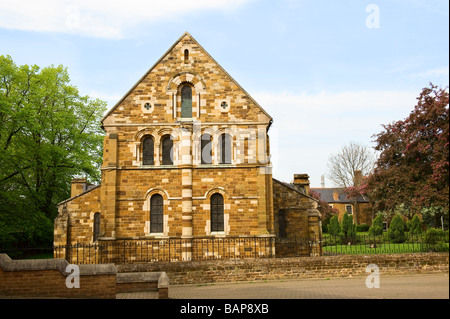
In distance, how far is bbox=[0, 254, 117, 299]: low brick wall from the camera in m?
12.4

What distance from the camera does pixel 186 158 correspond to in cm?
2078

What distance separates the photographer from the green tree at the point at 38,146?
27.4 m

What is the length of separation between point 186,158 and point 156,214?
3.20 metres

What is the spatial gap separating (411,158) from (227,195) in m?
8.63

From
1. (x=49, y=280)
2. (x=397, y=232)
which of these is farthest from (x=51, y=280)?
(x=397, y=232)

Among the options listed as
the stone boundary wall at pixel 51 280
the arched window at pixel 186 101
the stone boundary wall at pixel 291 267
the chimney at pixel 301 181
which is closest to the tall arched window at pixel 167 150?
the arched window at pixel 186 101

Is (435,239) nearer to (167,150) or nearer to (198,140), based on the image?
(198,140)

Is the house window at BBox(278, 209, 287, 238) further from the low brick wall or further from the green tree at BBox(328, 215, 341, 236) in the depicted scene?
the green tree at BBox(328, 215, 341, 236)

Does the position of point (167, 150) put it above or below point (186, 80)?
below

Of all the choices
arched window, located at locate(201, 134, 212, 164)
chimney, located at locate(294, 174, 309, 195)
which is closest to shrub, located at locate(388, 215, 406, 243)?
chimney, located at locate(294, 174, 309, 195)

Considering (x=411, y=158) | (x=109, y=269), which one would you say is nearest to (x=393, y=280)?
(x=411, y=158)

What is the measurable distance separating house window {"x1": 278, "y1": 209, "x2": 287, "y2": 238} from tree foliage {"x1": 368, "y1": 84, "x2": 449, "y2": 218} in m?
5.39

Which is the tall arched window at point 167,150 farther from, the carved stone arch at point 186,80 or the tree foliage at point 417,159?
the tree foliage at point 417,159
